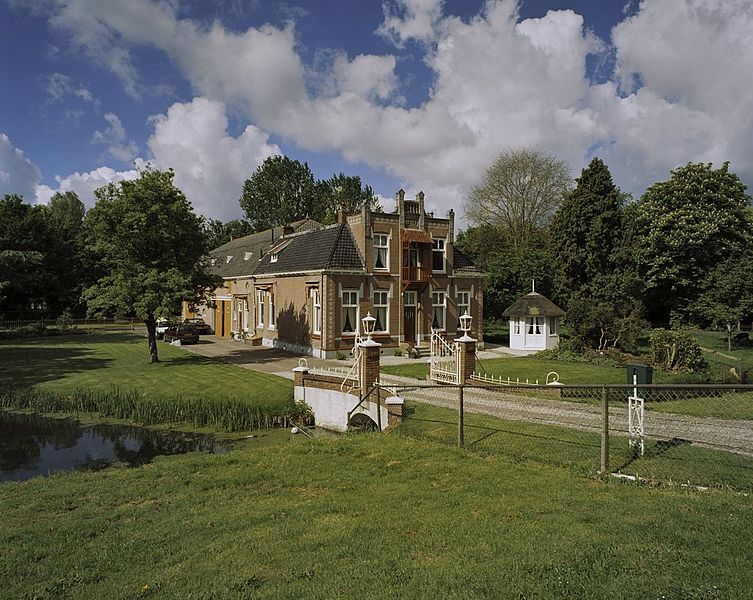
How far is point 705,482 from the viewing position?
7164 millimetres

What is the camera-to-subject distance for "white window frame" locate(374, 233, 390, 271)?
2720cm

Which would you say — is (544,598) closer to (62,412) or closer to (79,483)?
(79,483)

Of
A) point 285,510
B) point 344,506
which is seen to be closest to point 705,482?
point 344,506

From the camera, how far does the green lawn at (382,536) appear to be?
15.1 ft

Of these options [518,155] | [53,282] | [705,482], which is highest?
[518,155]

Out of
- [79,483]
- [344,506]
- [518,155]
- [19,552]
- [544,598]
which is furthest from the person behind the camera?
[518,155]

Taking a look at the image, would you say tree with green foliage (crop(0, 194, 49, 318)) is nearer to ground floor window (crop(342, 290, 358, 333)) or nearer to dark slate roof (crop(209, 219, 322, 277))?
dark slate roof (crop(209, 219, 322, 277))

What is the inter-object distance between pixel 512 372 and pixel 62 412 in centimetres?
1672

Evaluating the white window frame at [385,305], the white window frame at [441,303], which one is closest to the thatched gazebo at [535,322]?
the white window frame at [441,303]

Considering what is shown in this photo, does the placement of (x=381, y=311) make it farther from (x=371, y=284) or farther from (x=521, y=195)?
(x=521, y=195)

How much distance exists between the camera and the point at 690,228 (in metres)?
35.2

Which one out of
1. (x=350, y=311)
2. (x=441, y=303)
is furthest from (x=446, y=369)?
(x=441, y=303)

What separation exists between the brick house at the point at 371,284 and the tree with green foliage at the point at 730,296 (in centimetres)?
1389

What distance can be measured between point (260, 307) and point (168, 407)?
1789 centimetres
